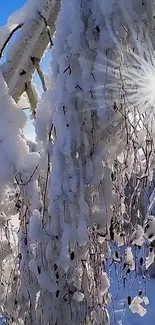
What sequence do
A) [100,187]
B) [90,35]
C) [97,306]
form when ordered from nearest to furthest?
[90,35]
[100,187]
[97,306]

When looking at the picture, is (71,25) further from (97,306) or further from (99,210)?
(97,306)

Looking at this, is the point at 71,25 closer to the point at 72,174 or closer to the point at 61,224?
the point at 72,174

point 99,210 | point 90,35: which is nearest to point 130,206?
point 99,210

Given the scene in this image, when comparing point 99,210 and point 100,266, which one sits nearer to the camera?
point 99,210

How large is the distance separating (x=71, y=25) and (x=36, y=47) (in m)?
0.38

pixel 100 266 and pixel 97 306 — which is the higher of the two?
pixel 100 266

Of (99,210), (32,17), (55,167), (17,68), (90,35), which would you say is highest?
(32,17)

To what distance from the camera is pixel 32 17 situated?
192 cm

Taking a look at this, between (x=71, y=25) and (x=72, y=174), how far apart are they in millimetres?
543

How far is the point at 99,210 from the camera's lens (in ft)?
5.62

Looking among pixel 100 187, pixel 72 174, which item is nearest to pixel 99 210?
pixel 100 187

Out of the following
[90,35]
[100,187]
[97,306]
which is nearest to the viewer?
[90,35]

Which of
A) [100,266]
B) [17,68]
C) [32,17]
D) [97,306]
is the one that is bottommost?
[97,306]

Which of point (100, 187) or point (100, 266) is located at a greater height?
point (100, 187)
